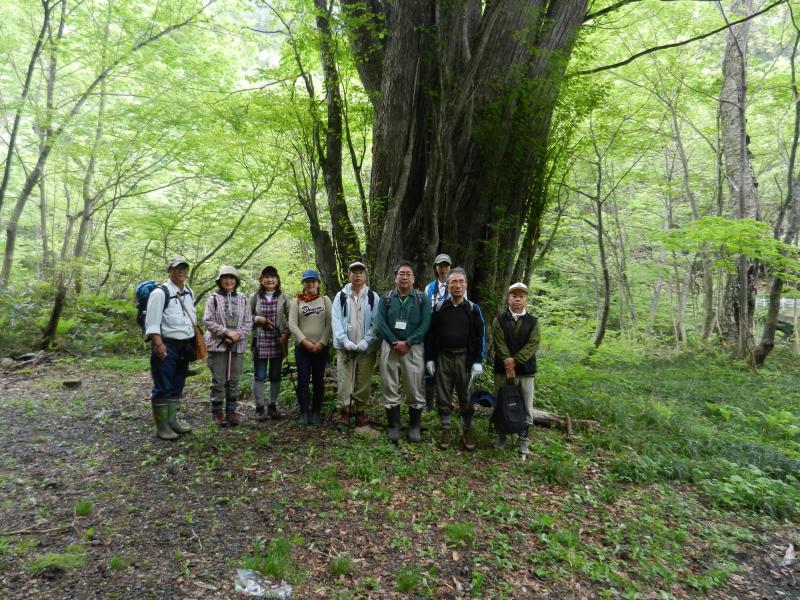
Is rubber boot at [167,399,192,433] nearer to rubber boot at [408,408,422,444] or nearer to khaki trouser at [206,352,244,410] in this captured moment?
khaki trouser at [206,352,244,410]

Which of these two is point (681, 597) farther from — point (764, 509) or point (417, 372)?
point (417, 372)

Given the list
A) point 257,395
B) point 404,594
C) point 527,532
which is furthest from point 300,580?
point 257,395

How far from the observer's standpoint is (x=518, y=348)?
15.6ft

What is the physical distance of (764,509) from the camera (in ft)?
13.5

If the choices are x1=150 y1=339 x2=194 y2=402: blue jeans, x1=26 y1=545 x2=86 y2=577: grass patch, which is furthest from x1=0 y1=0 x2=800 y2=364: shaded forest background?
x1=26 y1=545 x2=86 y2=577: grass patch

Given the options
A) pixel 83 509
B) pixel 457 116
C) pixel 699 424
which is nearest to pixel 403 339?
pixel 83 509

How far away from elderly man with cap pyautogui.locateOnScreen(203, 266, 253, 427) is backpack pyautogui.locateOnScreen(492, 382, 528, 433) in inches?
118

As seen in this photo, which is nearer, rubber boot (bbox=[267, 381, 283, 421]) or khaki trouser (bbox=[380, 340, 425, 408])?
khaki trouser (bbox=[380, 340, 425, 408])

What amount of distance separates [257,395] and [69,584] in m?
3.04

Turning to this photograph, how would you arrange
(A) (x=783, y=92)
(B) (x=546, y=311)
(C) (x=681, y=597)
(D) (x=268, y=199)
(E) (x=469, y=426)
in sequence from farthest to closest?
(B) (x=546, y=311), (D) (x=268, y=199), (A) (x=783, y=92), (E) (x=469, y=426), (C) (x=681, y=597)

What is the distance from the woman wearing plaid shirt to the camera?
5.33 meters

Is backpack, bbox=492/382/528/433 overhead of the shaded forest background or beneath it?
beneath

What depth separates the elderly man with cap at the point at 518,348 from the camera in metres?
4.71

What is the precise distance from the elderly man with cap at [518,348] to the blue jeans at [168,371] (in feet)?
11.1
